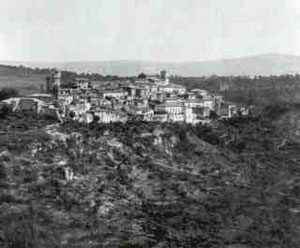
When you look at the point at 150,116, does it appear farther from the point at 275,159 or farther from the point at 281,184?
the point at 281,184

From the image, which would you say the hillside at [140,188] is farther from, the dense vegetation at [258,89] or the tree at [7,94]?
the dense vegetation at [258,89]

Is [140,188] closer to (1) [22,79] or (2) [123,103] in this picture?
(2) [123,103]

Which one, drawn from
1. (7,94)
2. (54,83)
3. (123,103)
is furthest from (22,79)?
(123,103)

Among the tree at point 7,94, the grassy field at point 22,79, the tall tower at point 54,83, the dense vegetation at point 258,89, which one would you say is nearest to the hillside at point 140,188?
the tree at point 7,94

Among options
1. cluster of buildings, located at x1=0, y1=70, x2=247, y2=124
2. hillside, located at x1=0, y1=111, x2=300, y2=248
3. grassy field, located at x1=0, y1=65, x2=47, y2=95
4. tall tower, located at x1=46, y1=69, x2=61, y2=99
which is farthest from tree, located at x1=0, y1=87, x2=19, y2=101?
hillside, located at x1=0, y1=111, x2=300, y2=248

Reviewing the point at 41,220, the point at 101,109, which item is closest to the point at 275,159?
the point at 101,109
